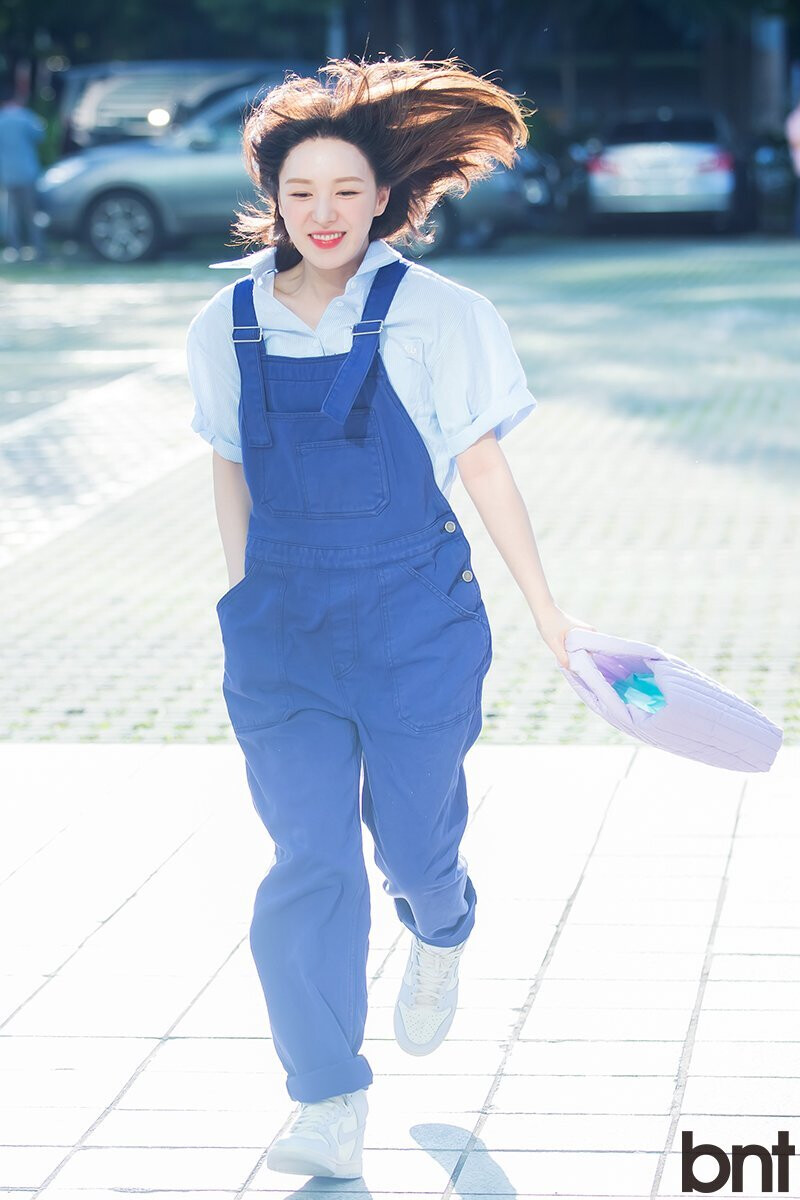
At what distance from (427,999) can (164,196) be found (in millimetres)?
20424

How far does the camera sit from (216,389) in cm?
370

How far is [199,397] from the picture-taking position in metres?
3.74

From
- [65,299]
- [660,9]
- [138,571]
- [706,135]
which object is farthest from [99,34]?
[138,571]

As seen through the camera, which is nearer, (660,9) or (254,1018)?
(254,1018)

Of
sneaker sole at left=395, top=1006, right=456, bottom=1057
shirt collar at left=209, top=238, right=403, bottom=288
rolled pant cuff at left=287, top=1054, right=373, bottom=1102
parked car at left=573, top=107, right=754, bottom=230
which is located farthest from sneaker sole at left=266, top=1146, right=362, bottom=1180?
parked car at left=573, top=107, right=754, bottom=230

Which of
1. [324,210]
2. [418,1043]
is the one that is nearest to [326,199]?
[324,210]

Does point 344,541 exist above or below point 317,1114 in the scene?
above

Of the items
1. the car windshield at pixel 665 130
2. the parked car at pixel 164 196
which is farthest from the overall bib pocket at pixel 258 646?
the car windshield at pixel 665 130

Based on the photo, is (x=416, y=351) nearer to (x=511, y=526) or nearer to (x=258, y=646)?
(x=511, y=526)

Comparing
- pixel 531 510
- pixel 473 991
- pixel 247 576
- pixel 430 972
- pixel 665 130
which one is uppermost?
pixel 247 576

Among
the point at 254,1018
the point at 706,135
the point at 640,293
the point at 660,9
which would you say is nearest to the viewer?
the point at 254,1018

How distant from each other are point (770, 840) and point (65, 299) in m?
15.8

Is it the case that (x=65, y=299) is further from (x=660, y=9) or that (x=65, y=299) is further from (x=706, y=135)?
(x=660, y=9)

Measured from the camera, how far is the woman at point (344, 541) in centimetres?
358
